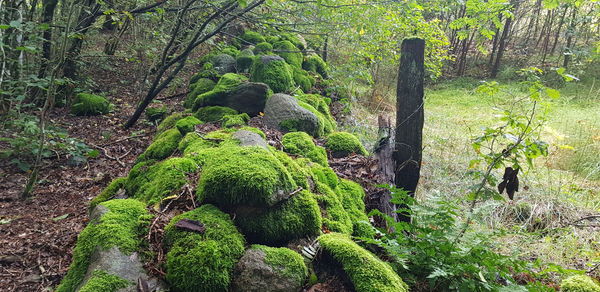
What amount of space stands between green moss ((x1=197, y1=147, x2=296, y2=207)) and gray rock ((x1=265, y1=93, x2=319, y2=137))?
2.39 m

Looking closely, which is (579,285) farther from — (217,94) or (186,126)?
(217,94)

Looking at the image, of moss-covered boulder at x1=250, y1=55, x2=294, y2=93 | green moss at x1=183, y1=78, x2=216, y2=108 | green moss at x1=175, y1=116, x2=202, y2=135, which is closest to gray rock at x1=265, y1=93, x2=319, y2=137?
green moss at x1=175, y1=116, x2=202, y2=135

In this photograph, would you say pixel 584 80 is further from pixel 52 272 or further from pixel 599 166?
pixel 52 272

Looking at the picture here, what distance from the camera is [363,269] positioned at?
7.20 ft

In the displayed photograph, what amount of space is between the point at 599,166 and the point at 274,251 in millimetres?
6330

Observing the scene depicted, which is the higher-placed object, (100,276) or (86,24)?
(86,24)

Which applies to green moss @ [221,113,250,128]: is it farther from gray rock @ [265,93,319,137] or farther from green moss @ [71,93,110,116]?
green moss @ [71,93,110,116]

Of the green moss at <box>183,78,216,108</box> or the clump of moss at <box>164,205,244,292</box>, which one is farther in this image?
the green moss at <box>183,78,216,108</box>

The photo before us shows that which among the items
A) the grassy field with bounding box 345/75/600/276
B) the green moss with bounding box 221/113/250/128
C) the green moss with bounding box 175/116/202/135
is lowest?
the grassy field with bounding box 345/75/600/276

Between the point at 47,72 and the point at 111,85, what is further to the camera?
the point at 111,85

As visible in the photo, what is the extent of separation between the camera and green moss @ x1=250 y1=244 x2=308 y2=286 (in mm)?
2131

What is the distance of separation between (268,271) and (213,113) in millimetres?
3780

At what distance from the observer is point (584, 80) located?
1414 centimetres

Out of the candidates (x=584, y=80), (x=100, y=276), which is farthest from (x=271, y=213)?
(x=584, y=80)
